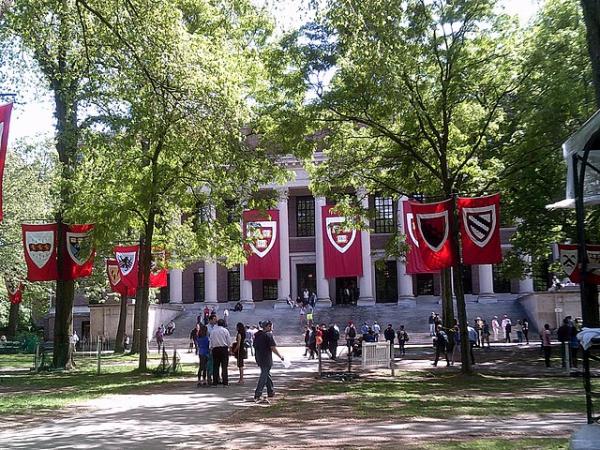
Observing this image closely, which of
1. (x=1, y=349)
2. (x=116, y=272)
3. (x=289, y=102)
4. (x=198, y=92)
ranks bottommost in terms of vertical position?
(x=1, y=349)

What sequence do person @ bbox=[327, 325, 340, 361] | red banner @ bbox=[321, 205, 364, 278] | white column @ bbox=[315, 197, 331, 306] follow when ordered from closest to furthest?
1. person @ bbox=[327, 325, 340, 361]
2. red banner @ bbox=[321, 205, 364, 278]
3. white column @ bbox=[315, 197, 331, 306]

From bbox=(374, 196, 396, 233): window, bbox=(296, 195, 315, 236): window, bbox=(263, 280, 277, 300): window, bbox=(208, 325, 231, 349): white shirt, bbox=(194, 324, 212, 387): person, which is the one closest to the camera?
bbox=(208, 325, 231, 349): white shirt

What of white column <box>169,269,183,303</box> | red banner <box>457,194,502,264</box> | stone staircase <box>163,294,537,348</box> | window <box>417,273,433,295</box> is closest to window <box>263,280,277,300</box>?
stone staircase <box>163,294,537,348</box>

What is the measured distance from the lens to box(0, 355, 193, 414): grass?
14.0 metres

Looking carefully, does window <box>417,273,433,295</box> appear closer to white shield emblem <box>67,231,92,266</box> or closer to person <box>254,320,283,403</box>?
white shield emblem <box>67,231,92,266</box>

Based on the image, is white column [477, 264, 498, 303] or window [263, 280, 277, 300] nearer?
white column [477, 264, 498, 303]

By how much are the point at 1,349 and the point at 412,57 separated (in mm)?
33317

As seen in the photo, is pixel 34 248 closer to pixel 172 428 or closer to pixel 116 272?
pixel 116 272

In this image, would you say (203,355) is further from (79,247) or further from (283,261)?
(283,261)

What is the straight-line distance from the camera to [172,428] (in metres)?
10.1

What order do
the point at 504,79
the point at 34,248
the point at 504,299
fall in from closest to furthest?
the point at 504,79 → the point at 34,248 → the point at 504,299

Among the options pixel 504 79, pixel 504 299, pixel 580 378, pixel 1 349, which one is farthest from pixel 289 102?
pixel 504 299

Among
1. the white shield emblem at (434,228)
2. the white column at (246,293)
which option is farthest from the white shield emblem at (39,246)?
the white column at (246,293)

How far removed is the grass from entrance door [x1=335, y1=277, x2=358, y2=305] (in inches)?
1257
